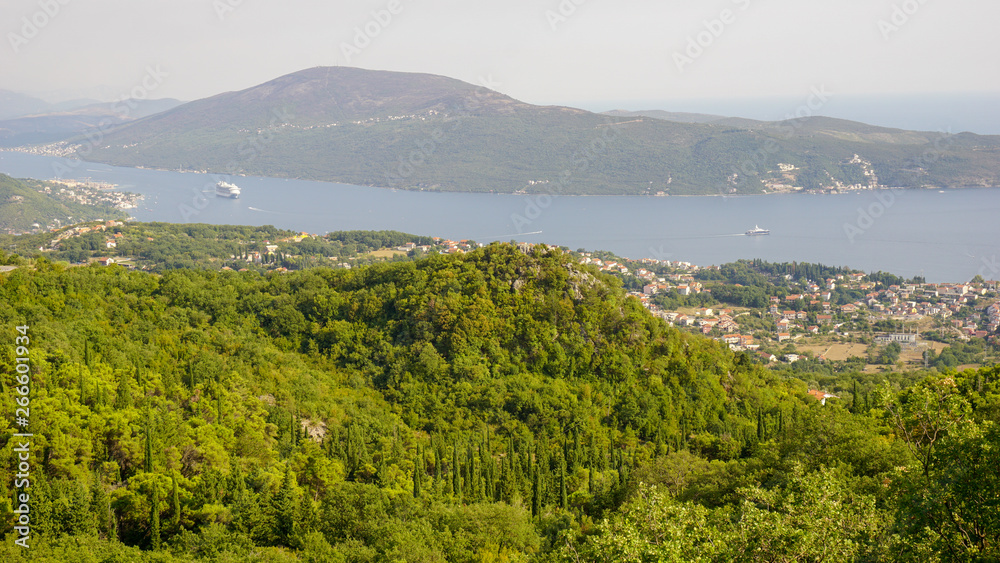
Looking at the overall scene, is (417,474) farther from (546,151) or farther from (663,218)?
(546,151)

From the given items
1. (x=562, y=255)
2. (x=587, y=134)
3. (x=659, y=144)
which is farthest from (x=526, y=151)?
(x=562, y=255)

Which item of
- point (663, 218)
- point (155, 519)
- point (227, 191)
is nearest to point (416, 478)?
point (155, 519)

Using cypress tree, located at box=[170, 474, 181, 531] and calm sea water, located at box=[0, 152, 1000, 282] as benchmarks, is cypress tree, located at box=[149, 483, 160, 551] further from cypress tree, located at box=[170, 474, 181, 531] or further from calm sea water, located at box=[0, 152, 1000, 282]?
calm sea water, located at box=[0, 152, 1000, 282]

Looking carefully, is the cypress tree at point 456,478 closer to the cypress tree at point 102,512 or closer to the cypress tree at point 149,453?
the cypress tree at point 149,453

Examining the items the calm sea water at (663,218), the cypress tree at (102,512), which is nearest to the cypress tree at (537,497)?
the cypress tree at (102,512)

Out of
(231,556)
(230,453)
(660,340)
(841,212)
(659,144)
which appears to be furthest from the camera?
(659,144)

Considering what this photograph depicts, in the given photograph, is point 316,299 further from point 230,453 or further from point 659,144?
point 659,144
